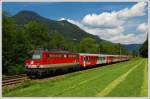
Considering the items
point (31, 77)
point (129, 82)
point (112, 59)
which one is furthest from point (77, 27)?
point (112, 59)

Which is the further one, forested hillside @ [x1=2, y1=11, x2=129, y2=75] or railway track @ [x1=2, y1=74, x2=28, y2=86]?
forested hillside @ [x1=2, y1=11, x2=129, y2=75]

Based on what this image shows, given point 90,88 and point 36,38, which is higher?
point 36,38

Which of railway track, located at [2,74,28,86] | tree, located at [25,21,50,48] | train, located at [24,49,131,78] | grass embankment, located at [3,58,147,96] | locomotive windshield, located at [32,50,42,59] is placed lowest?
grass embankment, located at [3,58,147,96]

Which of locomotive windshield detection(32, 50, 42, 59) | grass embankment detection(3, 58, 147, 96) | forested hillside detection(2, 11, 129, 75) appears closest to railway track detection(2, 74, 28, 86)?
grass embankment detection(3, 58, 147, 96)

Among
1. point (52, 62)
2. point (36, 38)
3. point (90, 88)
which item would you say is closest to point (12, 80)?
point (90, 88)

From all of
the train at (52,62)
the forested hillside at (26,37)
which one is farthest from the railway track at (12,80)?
the train at (52,62)

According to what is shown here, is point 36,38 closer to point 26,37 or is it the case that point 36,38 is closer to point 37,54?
point 26,37

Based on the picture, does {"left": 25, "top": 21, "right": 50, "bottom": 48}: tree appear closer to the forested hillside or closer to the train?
the forested hillside

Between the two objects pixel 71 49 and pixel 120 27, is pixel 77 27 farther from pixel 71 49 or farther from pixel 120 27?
pixel 71 49

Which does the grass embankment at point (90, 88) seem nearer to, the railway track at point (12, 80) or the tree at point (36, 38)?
the railway track at point (12, 80)

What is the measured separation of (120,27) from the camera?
18969mm

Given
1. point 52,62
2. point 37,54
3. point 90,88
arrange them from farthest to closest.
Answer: point 52,62, point 37,54, point 90,88

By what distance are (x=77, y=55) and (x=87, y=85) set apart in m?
12.8

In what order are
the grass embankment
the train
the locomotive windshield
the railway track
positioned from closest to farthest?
1. the grass embankment
2. the railway track
3. the train
4. the locomotive windshield
